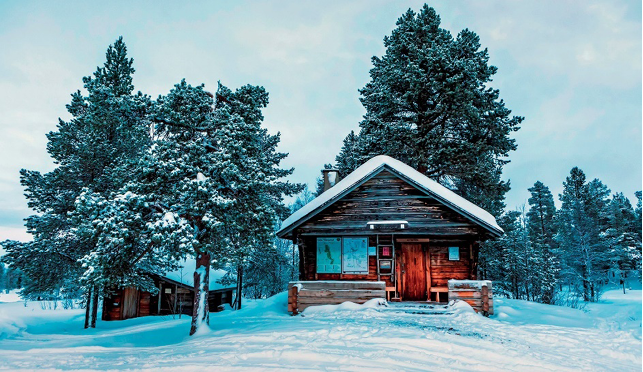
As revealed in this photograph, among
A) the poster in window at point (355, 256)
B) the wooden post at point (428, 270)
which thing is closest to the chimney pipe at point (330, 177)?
the poster in window at point (355, 256)

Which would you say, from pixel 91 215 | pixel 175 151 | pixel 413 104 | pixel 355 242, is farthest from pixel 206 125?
pixel 413 104

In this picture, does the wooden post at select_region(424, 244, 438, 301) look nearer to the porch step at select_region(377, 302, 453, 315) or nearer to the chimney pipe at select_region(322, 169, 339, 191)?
the porch step at select_region(377, 302, 453, 315)

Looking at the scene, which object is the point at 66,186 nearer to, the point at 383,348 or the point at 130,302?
the point at 130,302

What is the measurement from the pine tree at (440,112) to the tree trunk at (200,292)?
12.5 metres

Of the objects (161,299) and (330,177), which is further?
(161,299)

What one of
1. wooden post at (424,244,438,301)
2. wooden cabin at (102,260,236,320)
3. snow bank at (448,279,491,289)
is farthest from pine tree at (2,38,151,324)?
snow bank at (448,279,491,289)

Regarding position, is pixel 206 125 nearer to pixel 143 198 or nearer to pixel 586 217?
pixel 143 198

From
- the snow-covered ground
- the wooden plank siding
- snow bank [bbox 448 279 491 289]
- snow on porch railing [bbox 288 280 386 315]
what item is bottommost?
the snow-covered ground

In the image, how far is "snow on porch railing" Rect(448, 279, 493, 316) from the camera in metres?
12.3

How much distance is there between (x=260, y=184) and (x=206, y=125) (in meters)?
2.50

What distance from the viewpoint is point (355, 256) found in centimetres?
1523

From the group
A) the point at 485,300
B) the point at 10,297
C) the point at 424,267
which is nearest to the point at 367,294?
the point at 424,267

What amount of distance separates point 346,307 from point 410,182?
542 centimetres

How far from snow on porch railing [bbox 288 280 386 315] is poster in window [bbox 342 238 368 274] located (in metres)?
2.00
